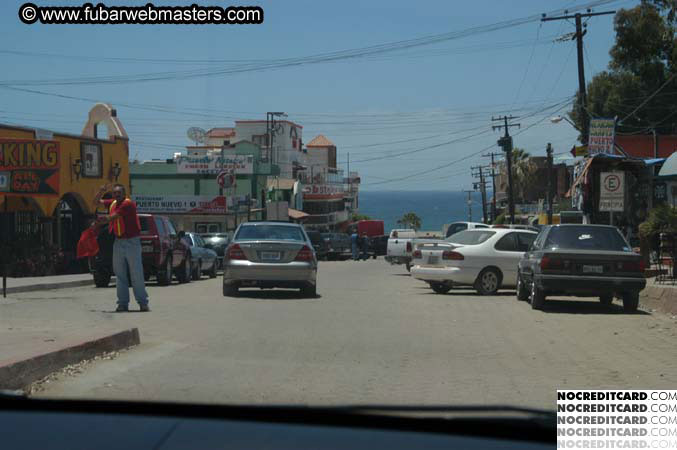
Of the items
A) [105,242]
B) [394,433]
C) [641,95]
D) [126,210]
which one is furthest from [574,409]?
[641,95]

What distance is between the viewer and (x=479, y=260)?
1944 centimetres

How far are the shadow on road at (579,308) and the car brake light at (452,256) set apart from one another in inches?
87.4

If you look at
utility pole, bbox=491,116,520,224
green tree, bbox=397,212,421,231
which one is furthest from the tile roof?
utility pole, bbox=491,116,520,224

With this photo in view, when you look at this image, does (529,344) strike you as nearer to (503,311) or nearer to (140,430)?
(503,311)

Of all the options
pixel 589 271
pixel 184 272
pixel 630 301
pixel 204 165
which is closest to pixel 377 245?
pixel 204 165

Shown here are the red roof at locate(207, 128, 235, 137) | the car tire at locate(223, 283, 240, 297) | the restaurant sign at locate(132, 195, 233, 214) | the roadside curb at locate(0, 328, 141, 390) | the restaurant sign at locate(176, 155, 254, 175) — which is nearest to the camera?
the roadside curb at locate(0, 328, 141, 390)

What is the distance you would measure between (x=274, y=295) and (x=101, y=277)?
18.9ft

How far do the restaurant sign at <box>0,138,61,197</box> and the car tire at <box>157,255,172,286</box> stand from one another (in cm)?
661

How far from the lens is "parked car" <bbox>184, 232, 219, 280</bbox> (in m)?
26.4

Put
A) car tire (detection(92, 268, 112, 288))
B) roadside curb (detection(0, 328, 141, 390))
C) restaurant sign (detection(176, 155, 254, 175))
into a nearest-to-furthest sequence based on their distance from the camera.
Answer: roadside curb (detection(0, 328, 141, 390)), car tire (detection(92, 268, 112, 288)), restaurant sign (detection(176, 155, 254, 175))

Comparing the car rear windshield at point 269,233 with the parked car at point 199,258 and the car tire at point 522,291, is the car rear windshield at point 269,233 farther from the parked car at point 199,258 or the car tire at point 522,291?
the parked car at point 199,258

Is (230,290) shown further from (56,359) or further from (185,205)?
(185,205)

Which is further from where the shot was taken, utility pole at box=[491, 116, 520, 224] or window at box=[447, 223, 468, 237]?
utility pole at box=[491, 116, 520, 224]

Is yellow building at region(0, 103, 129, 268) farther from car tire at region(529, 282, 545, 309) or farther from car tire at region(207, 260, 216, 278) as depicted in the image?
car tire at region(529, 282, 545, 309)
